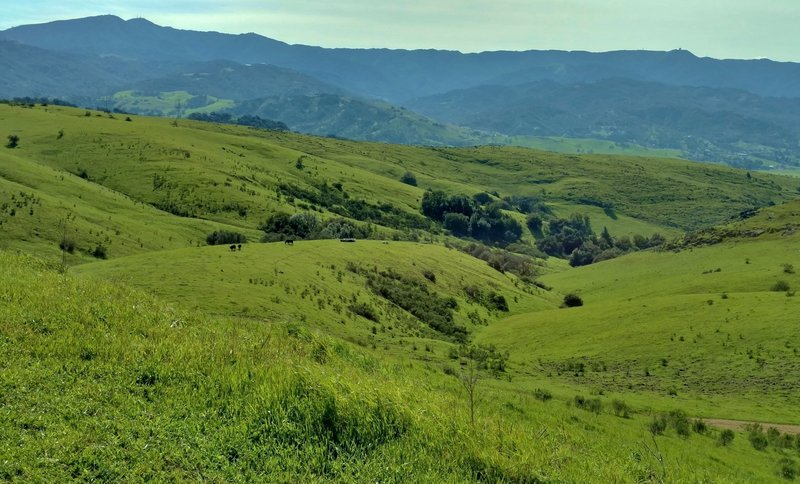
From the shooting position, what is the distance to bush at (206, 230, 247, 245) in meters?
80.3

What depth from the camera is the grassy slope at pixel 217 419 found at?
343 inches

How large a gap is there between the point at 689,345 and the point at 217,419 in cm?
4511

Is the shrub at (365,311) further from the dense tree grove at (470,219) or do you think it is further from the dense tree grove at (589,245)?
the dense tree grove at (470,219)

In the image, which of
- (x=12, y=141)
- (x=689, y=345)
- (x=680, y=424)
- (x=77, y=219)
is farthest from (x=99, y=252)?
(x=12, y=141)

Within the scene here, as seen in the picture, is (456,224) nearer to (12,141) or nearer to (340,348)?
(12,141)

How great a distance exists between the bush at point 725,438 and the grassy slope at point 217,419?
46.4 feet

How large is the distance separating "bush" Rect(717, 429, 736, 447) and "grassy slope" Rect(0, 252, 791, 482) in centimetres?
1415

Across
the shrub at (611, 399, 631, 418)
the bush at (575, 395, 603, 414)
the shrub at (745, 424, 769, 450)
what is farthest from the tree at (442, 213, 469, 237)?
the bush at (575, 395, 603, 414)

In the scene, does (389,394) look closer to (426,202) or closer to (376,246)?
(376,246)

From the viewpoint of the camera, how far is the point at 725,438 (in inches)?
1029

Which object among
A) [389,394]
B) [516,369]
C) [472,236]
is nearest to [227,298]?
[516,369]

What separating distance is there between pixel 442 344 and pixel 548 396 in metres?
17.6

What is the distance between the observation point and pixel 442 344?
151 feet

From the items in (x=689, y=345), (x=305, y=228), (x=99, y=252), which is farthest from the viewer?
(x=305, y=228)
